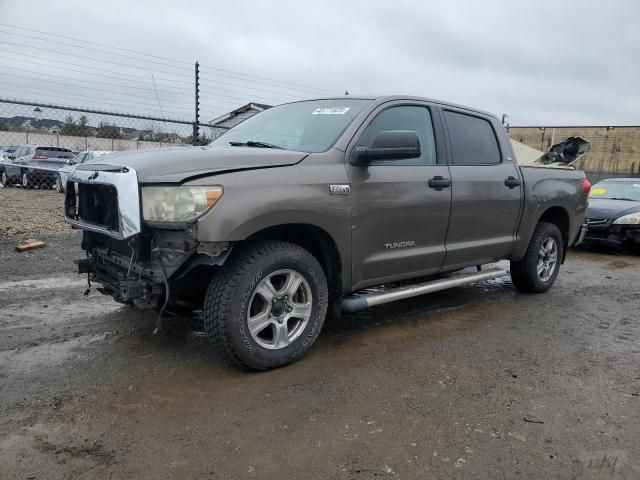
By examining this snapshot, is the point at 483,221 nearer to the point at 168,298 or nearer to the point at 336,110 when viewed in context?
the point at 336,110

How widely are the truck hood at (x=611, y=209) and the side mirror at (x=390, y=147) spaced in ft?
23.4

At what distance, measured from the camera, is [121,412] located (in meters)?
2.88

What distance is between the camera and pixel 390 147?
3.67 m

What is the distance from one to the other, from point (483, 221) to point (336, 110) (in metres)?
1.77

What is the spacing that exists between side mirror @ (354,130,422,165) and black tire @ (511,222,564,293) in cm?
264

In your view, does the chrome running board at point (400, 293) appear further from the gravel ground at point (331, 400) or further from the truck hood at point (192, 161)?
the truck hood at point (192, 161)

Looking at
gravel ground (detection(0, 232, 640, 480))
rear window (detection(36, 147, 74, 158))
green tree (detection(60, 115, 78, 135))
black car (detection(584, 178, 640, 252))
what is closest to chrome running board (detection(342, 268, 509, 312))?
gravel ground (detection(0, 232, 640, 480))

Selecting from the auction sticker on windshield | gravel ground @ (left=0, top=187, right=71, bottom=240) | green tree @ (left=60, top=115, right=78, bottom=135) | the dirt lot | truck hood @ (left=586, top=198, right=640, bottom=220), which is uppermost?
green tree @ (left=60, top=115, right=78, bottom=135)

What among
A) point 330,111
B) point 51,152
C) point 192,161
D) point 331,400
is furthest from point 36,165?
point 331,400

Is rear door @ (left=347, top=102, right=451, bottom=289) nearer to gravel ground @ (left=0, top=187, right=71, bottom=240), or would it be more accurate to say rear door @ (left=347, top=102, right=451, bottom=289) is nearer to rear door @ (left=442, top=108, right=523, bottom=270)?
rear door @ (left=442, top=108, right=523, bottom=270)

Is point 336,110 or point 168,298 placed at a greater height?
point 336,110

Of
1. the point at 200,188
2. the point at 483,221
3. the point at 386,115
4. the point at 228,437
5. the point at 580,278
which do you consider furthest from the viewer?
the point at 580,278

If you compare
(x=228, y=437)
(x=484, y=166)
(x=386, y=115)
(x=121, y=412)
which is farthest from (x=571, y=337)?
(x=121, y=412)

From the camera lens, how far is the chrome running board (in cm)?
388
